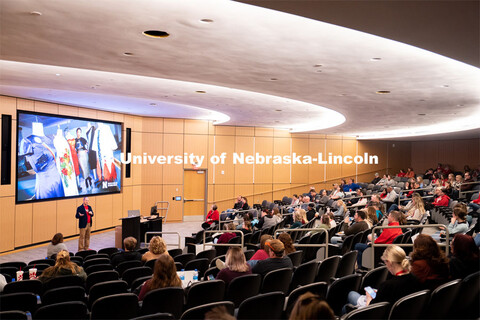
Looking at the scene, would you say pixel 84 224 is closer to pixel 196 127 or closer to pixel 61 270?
pixel 61 270

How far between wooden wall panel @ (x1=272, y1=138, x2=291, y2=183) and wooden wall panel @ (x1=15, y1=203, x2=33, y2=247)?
1241cm

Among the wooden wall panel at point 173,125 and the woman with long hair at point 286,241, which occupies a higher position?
the wooden wall panel at point 173,125

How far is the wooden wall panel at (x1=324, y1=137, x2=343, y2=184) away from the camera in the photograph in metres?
24.1

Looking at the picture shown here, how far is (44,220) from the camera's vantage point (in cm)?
1324

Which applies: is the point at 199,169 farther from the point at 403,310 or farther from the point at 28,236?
the point at 403,310

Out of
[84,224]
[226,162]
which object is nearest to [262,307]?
[84,224]

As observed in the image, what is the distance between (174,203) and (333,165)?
10068 mm

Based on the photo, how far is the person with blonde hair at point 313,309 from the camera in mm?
2307

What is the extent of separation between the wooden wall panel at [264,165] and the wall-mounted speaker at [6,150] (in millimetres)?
12033

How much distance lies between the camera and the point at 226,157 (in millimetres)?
20547

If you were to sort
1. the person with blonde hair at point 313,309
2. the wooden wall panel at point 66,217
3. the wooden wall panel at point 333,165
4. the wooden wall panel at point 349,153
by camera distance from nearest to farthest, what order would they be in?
1. the person with blonde hair at point 313,309
2. the wooden wall panel at point 66,217
3. the wooden wall panel at point 333,165
4. the wooden wall panel at point 349,153

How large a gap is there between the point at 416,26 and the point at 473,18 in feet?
1.69

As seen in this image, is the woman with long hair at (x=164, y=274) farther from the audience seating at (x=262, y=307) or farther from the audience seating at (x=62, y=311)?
the audience seating at (x=262, y=307)

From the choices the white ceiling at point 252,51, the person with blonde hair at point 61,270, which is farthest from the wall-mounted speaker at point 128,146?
the person with blonde hair at point 61,270
